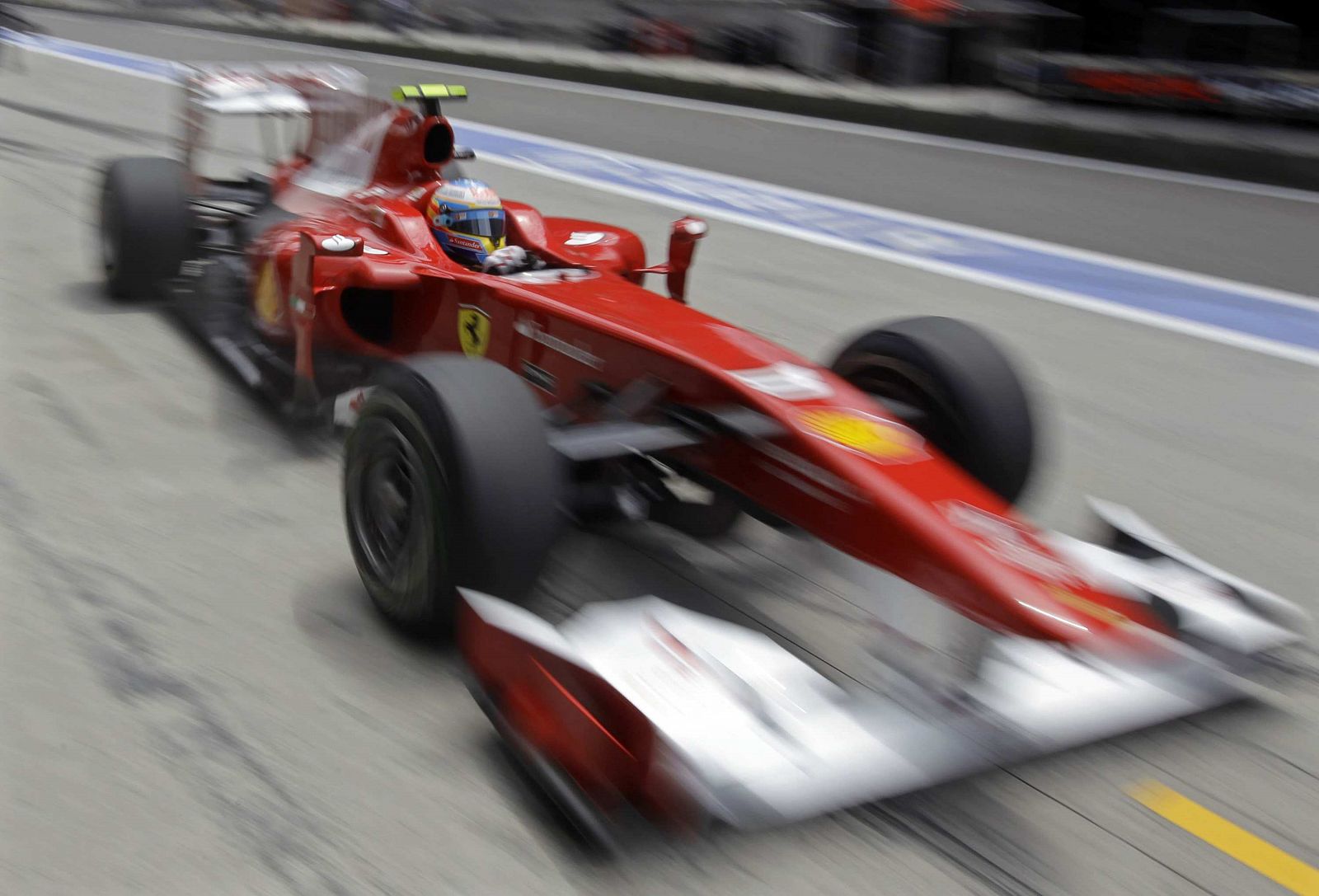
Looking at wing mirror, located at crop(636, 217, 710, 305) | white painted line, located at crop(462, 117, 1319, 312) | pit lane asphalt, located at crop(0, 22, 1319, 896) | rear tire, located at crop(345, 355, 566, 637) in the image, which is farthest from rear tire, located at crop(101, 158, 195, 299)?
white painted line, located at crop(462, 117, 1319, 312)

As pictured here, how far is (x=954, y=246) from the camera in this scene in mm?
9633

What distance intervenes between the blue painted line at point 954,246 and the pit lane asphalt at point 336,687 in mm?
1894

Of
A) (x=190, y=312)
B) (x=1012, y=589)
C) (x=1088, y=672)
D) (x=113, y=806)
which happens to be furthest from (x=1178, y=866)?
(x=190, y=312)

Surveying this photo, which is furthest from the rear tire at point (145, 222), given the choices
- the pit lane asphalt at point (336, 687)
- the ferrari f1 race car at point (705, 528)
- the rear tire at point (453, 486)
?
the rear tire at point (453, 486)

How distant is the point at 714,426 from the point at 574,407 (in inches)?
23.0

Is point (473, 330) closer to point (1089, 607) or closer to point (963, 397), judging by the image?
point (963, 397)

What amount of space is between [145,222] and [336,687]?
3735 millimetres

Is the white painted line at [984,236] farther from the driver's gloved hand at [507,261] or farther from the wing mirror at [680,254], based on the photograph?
the driver's gloved hand at [507,261]

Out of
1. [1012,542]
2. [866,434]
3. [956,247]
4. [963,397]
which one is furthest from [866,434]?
[956,247]

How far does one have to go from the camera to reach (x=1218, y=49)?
1625 centimetres

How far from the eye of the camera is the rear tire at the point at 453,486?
10.2 feet

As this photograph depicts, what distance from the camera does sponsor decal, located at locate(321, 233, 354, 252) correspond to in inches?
176

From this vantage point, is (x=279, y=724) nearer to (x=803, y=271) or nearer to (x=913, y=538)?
(x=913, y=538)

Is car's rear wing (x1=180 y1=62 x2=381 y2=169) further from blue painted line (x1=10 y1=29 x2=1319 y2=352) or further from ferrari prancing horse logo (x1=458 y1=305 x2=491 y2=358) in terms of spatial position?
ferrari prancing horse logo (x1=458 y1=305 x2=491 y2=358)
